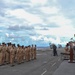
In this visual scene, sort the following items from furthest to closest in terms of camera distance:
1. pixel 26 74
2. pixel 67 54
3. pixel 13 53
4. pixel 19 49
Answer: pixel 67 54
pixel 19 49
pixel 13 53
pixel 26 74

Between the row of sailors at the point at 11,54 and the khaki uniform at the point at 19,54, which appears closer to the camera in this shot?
the row of sailors at the point at 11,54

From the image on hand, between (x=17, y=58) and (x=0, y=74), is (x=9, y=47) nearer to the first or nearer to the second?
(x=17, y=58)

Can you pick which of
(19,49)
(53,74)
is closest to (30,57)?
(19,49)

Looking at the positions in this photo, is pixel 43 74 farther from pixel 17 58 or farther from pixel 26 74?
pixel 17 58

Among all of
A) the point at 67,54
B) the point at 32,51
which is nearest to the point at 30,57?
the point at 32,51

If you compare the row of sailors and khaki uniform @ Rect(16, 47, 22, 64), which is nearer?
the row of sailors

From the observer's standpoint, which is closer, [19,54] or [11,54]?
[11,54]

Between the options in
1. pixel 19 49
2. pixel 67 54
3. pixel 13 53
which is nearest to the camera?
pixel 13 53

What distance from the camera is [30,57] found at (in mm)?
38875

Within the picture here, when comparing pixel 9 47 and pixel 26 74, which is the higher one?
pixel 9 47

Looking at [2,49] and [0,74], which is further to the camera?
[2,49]

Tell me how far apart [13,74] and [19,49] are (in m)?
12.4

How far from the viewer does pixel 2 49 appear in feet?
98.6

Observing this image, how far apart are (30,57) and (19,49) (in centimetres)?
731
